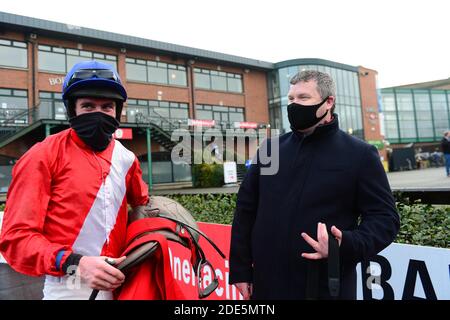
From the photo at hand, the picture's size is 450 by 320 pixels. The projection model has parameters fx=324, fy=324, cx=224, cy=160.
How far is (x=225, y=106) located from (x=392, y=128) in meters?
32.3

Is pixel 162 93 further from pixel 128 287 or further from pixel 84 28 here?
pixel 128 287

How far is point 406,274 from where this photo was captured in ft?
7.73

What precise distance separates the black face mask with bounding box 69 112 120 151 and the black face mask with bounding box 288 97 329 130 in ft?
3.44

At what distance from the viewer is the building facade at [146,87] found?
1972cm

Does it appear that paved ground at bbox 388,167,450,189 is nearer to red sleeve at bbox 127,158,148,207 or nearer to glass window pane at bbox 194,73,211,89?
red sleeve at bbox 127,158,148,207

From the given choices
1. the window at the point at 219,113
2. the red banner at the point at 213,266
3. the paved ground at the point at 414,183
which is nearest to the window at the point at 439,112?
the window at the point at 219,113

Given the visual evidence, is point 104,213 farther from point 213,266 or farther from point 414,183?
point 414,183

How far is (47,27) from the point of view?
21.7m

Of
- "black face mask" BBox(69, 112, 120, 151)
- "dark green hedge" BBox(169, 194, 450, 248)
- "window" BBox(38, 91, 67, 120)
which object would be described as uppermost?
"window" BBox(38, 91, 67, 120)

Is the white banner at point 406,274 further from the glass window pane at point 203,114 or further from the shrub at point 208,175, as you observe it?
the glass window pane at point 203,114

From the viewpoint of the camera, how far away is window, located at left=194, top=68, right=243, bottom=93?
2961cm

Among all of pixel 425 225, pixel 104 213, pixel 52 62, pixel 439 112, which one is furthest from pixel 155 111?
pixel 439 112

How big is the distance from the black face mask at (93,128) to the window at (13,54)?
23762 millimetres

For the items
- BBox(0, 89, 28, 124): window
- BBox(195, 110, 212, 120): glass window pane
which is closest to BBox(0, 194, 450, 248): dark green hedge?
BBox(0, 89, 28, 124): window
